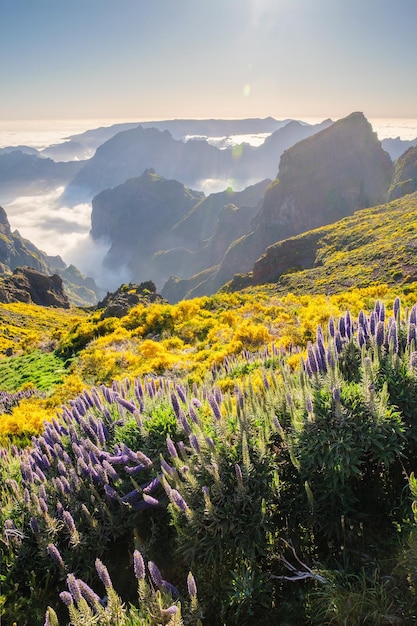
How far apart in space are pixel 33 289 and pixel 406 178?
13375 centimetres

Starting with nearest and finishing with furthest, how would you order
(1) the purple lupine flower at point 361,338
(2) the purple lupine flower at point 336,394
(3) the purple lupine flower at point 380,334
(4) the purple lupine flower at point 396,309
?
(2) the purple lupine flower at point 336,394
(3) the purple lupine flower at point 380,334
(1) the purple lupine flower at point 361,338
(4) the purple lupine flower at point 396,309

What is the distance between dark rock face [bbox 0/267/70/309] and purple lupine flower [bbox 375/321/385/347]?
290 ft

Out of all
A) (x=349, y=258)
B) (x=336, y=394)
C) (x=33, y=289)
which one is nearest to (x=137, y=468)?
(x=336, y=394)

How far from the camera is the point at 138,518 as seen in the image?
419 centimetres

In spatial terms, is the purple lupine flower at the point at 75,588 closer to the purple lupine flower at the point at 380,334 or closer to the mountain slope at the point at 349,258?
the purple lupine flower at the point at 380,334

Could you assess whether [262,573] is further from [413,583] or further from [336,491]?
[413,583]

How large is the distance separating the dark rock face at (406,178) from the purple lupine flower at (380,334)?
127m

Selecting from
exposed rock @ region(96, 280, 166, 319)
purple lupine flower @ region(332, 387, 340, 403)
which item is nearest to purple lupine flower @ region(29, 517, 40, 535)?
purple lupine flower @ region(332, 387, 340, 403)

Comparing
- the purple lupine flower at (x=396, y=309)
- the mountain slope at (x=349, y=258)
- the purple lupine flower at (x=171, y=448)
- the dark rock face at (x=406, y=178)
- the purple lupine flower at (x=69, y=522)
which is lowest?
the mountain slope at (x=349, y=258)

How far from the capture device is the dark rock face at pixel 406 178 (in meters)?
117

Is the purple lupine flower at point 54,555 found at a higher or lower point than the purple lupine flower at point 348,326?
lower

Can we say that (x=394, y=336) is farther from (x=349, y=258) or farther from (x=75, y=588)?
(x=349, y=258)

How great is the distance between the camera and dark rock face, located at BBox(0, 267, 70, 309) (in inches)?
3376

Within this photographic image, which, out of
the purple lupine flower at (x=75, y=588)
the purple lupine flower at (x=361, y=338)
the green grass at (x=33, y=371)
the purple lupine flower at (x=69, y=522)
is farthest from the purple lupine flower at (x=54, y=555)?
the green grass at (x=33, y=371)
